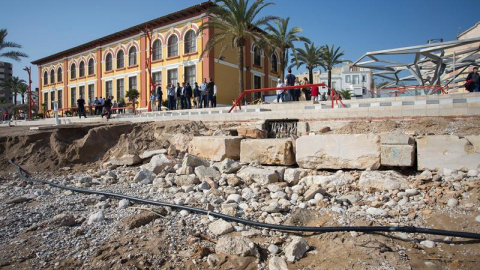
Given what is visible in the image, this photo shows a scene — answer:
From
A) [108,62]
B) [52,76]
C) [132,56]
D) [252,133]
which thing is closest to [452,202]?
[252,133]

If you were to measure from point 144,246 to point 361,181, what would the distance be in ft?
11.4

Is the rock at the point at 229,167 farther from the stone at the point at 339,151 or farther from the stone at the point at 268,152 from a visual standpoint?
the stone at the point at 339,151

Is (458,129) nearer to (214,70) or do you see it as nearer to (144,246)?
(144,246)

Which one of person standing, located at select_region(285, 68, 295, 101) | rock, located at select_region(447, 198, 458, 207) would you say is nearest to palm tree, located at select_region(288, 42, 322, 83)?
person standing, located at select_region(285, 68, 295, 101)

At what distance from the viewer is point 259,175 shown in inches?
212

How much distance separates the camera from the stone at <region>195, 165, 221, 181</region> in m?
5.68

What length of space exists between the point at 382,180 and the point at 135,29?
27.9 meters

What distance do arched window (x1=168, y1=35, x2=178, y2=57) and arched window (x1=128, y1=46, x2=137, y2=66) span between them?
474 centimetres

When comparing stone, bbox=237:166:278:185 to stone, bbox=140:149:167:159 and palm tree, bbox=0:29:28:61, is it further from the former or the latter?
palm tree, bbox=0:29:28:61

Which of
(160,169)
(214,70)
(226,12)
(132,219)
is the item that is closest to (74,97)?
(214,70)

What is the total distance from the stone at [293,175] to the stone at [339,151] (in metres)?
0.29

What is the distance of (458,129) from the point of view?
6.12 meters

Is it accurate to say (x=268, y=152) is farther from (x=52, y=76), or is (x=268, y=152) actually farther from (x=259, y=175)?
(x=52, y=76)

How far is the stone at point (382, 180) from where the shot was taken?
4555 millimetres
